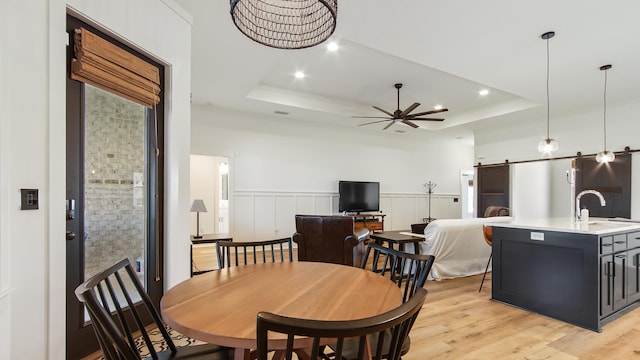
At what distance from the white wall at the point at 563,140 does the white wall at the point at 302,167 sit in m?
1.71

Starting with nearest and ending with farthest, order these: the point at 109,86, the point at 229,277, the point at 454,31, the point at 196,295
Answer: the point at 196,295 < the point at 229,277 < the point at 109,86 < the point at 454,31

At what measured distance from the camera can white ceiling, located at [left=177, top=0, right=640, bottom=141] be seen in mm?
2811

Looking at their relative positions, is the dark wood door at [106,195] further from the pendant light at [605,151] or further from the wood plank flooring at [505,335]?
the pendant light at [605,151]

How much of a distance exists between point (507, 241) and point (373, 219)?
410 centimetres

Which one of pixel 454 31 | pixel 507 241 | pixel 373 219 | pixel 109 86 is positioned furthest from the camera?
pixel 373 219

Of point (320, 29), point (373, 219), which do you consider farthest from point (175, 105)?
point (373, 219)

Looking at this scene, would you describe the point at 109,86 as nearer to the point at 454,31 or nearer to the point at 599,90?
the point at 454,31

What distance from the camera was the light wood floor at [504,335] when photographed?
236cm

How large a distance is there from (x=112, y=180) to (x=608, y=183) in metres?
7.44

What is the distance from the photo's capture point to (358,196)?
24.7 feet

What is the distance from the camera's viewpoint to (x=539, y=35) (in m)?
3.21

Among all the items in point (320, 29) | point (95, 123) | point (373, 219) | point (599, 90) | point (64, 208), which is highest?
point (599, 90)

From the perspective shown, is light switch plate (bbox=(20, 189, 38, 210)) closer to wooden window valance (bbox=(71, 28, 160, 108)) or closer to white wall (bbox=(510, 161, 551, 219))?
wooden window valance (bbox=(71, 28, 160, 108))

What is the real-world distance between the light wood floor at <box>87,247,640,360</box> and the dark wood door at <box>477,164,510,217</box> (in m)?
4.11
